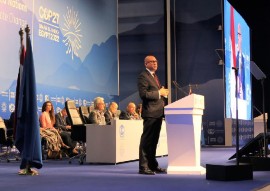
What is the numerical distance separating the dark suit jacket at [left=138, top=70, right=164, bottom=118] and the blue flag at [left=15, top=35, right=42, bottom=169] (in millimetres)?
1272

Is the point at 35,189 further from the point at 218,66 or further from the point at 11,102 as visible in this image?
the point at 218,66

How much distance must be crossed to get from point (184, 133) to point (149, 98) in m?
0.63

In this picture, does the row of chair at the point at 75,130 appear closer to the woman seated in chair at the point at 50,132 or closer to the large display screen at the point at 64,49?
the woman seated in chair at the point at 50,132

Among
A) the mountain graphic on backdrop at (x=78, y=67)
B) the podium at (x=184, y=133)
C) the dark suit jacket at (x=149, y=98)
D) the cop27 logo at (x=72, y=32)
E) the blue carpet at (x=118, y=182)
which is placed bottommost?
the blue carpet at (x=118, y=182)

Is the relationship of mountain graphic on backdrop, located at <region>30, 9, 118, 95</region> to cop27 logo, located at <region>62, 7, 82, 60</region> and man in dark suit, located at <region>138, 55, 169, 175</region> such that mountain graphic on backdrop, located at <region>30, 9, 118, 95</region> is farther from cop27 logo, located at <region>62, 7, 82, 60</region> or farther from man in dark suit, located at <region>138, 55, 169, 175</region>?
man in dark suit, located at <region>138, 55, 169, 175</region>

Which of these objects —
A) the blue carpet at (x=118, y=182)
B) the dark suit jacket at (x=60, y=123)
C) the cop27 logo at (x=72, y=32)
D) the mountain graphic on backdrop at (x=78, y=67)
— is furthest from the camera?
the cop27 logo at (x=72, y=32)

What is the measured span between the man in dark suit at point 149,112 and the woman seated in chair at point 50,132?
10.5ft

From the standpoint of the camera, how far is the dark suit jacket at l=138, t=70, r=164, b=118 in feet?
19.7

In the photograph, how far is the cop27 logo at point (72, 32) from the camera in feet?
40.1

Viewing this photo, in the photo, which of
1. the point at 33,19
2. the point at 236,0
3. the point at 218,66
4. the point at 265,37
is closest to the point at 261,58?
the point at 265,37

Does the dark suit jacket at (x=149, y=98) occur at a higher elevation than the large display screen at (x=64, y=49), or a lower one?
lower

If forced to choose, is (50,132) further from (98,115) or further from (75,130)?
(98,115)

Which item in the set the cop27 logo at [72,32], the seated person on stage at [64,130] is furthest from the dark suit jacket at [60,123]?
the cop27 logo at [72,32]

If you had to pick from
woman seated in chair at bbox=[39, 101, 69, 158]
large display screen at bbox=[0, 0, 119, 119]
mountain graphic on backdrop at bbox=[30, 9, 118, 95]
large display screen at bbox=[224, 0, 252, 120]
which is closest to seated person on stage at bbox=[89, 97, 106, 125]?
woman seated in chair at bbox=[39, 101, 69, 158]
